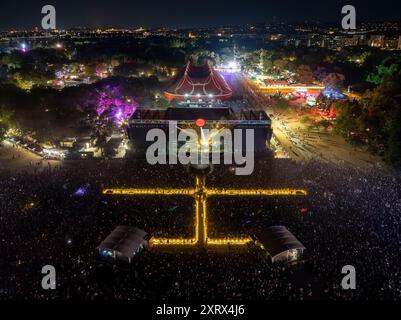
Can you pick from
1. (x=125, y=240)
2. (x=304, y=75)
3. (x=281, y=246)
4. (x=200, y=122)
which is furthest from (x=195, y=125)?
(x=304, y=75)

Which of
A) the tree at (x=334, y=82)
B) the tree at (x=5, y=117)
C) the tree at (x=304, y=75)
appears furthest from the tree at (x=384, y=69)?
the tree at (x=5, y=117)

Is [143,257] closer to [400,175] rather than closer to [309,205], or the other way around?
[309,205]

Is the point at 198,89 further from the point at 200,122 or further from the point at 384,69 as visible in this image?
the point at 384,69

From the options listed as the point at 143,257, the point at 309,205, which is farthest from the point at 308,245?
the point at 143,257

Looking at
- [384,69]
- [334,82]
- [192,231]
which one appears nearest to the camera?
[192,231]

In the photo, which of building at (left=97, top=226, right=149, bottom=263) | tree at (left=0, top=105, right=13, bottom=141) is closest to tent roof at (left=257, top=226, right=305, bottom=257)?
building at (left=97, top=226, right=149, bottom=263)

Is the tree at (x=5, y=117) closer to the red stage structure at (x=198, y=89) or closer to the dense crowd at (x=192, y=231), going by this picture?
the dense crowd at (x=192, y=231)

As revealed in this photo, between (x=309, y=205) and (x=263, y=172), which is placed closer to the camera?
(x=309, y=205)
